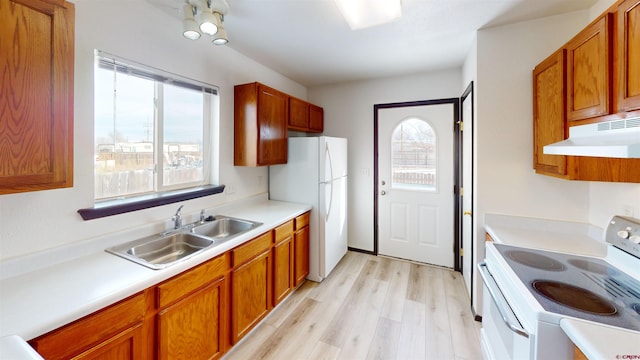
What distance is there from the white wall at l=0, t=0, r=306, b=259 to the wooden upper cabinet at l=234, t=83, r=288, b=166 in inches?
11.0

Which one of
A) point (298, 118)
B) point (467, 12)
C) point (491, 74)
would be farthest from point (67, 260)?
point (491, 74)

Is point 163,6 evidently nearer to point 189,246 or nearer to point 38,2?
point 38,2

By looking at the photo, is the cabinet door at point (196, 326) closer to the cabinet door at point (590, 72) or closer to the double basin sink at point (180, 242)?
the double basin sink at point (180, 242)

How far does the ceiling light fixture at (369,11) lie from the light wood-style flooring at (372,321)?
7.91 feet

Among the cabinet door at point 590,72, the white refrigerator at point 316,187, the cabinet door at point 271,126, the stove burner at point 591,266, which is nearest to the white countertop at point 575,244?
the stove burner at point 591,266

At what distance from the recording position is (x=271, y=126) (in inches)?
102

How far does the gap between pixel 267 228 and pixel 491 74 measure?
216 cm

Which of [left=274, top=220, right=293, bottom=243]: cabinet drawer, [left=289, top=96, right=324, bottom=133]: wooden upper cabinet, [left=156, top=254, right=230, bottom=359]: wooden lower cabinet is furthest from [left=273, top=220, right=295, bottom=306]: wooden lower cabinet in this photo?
[left=289, top=96, right=324, bottom=133]: wooden upper cabinet

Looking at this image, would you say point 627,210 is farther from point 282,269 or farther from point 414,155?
point 282,269

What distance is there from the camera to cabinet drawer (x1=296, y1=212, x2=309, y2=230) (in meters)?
2.59

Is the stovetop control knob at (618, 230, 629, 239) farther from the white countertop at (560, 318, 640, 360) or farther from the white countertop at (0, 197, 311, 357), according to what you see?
the white countertop at (0, 197, 311, 357)

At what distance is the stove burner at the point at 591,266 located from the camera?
1.31m

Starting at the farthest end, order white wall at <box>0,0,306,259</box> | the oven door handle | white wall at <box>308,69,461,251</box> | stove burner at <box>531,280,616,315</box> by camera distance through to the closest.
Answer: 1. white wall at <box>308,69,461,251</box>
2. white wall at <box>0,0,306,259</box>
3. the oven door handle
4. stove burner at <box>531,280,616,315</box>

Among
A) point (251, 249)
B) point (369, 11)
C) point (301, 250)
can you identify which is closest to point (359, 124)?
point (369, 11)
